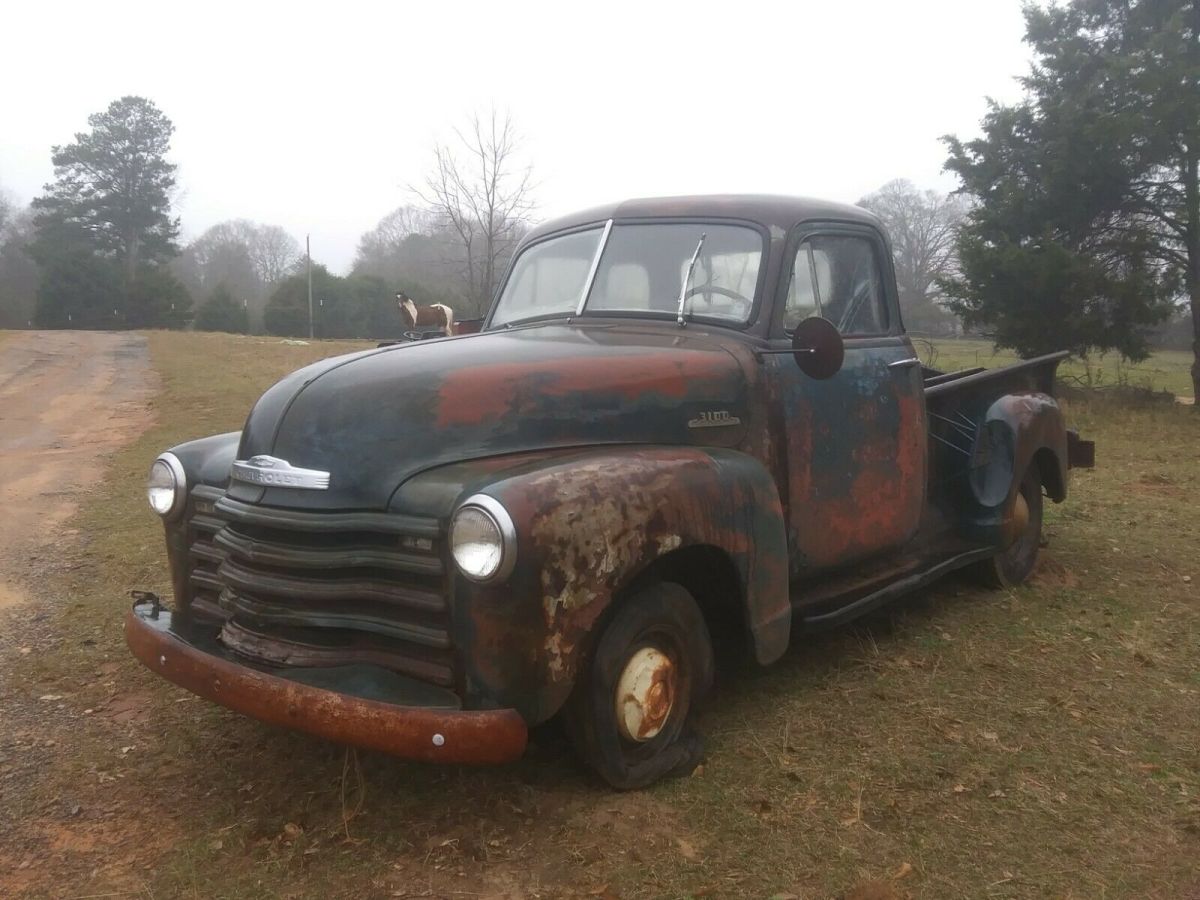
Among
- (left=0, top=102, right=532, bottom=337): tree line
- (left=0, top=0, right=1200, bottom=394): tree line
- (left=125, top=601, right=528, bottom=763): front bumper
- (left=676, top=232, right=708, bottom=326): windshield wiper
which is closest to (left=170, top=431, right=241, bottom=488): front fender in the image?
(left=125, top=601, right=528, bottom=763): front bumper

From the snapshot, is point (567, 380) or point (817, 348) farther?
point (817, 348)

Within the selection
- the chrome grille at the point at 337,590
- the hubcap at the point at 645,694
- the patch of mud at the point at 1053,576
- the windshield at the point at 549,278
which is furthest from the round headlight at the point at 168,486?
the patch of mud at the point at 1053,576

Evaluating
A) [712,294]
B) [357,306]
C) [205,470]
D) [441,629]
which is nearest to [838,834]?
[441,629]

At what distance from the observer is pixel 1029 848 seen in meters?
2.77

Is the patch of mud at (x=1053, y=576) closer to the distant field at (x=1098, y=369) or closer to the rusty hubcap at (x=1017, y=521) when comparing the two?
the rusty hubcap at (x=1017, y=521)

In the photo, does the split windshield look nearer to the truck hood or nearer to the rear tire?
the truck hood

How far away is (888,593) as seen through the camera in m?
4.13

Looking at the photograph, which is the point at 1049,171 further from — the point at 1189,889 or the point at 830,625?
the point at 1189,889

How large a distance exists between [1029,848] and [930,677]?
127 cm

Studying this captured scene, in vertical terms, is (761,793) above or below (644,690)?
below

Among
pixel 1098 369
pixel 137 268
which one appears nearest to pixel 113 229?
pixel 137 268

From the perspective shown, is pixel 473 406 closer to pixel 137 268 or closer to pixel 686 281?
pixel 686 281

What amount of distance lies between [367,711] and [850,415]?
2.38 meters

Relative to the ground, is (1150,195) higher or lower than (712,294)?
higher
